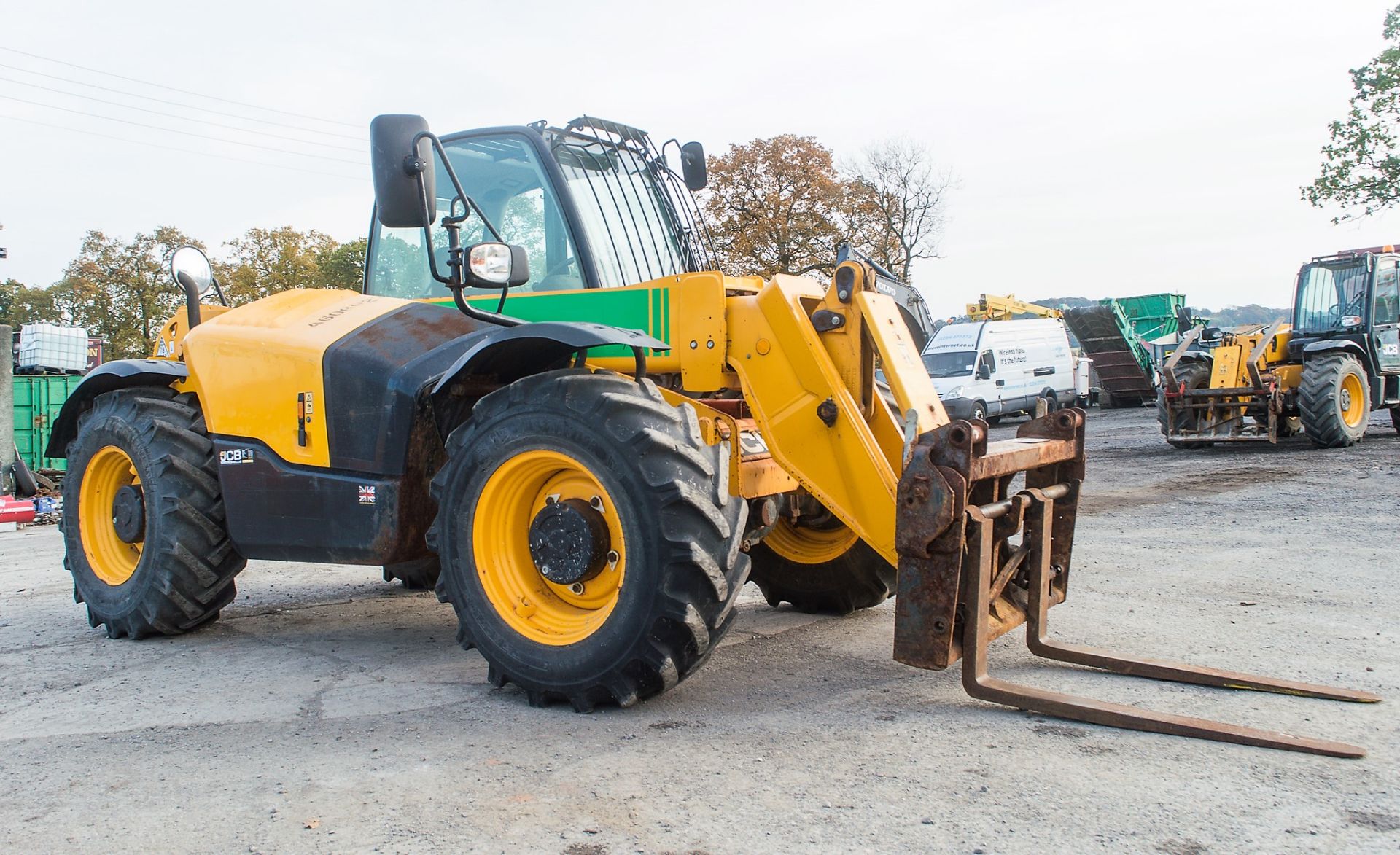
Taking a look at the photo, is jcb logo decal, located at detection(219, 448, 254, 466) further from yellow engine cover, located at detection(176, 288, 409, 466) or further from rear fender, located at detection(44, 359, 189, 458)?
rear fender, located at detection(44, 359, 189, 458)

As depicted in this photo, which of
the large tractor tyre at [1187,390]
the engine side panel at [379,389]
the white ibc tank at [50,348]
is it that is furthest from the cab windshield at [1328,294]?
the white ibc tank at [50,348]

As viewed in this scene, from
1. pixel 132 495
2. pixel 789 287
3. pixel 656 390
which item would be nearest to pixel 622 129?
pixel 789 287

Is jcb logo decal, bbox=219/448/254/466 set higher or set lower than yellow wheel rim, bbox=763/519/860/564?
higher

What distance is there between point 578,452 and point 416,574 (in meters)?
2.78

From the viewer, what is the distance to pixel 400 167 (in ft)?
13.3

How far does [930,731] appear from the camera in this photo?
3693 millimetres

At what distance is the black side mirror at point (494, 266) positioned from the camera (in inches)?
167

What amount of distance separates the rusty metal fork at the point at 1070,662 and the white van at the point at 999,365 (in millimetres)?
16684

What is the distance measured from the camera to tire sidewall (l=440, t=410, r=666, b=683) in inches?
149

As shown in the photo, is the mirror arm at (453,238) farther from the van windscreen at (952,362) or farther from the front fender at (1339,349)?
the van windscreen at (952,362)

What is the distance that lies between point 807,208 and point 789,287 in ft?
101

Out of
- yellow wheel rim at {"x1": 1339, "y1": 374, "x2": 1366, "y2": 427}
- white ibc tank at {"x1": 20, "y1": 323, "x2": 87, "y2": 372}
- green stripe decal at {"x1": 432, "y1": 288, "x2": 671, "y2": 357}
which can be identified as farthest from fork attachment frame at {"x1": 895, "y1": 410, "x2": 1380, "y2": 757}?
white ibc tank at {"x1": 20, "y1": 323, "x2": 87, "y2": 372}

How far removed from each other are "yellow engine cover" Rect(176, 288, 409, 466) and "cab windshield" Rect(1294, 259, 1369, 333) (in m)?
16.1

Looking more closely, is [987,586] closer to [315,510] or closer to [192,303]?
[315,510]
